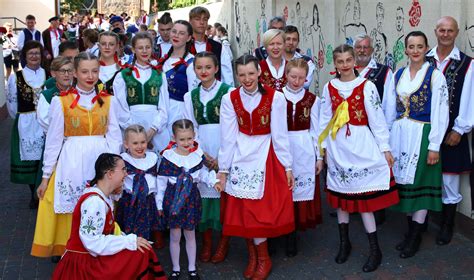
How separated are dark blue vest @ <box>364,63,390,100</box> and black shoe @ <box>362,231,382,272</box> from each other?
1.47m

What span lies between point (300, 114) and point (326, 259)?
53.6 inches

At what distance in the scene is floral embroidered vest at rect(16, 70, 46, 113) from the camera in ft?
24.8

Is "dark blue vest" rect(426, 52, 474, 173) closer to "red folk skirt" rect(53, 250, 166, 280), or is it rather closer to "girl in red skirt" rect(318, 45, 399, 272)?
"girl in red skirt" rect(318, 45, 399, 272)

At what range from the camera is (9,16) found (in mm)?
37094

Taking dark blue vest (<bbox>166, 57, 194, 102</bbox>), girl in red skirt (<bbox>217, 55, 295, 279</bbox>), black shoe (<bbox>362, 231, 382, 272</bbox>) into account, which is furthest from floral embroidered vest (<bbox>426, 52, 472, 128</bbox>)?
dark blue vest (<bbox>166, 57, 194, 102</bbox>)

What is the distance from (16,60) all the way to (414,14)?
15.8 metres

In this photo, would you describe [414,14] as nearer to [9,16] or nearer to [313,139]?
[313,139]

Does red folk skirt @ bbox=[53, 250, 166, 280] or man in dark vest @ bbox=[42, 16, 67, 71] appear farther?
man in dark vest @ bbox=[42, 16, 67, 71]

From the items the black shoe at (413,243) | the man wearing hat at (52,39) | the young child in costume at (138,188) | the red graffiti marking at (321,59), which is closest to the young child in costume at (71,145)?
the young child in costume at (138,188)

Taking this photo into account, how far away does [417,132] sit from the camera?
19.2 feet

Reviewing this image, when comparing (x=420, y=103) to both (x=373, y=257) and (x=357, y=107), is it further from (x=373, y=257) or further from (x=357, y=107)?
(x=373, y=257)

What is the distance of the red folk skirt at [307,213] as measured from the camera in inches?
237

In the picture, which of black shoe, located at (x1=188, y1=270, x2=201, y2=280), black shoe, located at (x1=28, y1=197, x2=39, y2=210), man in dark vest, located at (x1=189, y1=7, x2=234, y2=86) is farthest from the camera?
black shoe, located at (x1=28, y1=197, x2=39, y2=210)

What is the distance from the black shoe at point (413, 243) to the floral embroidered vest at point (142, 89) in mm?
2691
